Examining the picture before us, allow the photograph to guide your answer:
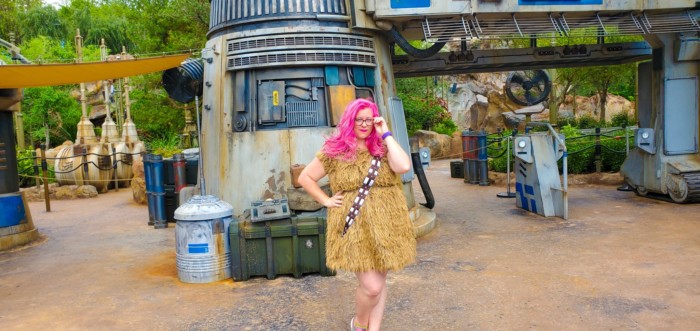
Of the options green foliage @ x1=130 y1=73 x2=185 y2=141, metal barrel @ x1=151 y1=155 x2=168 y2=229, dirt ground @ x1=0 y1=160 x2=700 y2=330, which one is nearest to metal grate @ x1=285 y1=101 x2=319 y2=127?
dirt ground @ x1=0 y1=160 x2=700 y2=330

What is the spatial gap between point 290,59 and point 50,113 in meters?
23.0

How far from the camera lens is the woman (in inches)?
146

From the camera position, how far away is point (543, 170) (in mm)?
9062

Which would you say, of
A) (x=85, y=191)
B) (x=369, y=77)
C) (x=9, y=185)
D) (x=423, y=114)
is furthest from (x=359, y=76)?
(x=423, y=114)

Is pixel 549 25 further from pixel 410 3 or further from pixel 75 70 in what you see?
pixel 75 70

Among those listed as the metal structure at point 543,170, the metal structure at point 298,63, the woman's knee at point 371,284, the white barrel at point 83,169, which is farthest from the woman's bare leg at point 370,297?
the white barrel at point 83,169

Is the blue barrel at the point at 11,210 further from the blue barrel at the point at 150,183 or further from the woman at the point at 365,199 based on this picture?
the woman at the point at 365,199

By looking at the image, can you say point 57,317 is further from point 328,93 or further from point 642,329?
point 642,329

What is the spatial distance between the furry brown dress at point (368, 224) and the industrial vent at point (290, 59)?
13.0 feet

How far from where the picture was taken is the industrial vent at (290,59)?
752 cm

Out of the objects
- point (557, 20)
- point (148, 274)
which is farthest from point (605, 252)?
point (148, 274)

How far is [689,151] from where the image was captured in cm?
973

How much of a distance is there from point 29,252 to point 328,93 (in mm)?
5136

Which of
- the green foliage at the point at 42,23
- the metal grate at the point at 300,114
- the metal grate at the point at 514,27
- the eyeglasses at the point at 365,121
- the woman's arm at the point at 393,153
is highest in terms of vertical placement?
the green foliage at the point at 42,23
